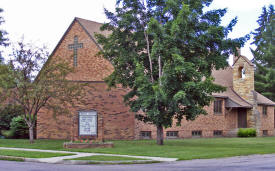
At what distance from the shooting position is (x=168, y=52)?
881 inches

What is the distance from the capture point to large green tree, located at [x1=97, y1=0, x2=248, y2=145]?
71.5 ft

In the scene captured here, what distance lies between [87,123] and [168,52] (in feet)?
23.0

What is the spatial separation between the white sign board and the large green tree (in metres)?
2.59

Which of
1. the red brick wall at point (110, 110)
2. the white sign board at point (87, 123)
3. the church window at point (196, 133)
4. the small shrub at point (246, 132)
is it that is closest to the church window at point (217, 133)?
the small shrub at point (246, 132)

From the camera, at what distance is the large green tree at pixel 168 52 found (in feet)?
71.5

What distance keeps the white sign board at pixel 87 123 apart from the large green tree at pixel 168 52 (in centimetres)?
259

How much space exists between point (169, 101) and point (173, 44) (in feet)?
11.4

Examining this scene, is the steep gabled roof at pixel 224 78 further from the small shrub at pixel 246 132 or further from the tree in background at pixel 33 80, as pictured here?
the tree in background at pixel 33 80

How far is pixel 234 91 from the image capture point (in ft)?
143

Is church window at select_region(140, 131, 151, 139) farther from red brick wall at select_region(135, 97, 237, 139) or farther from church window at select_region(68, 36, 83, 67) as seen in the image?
church window at select_region(68, 36, 83, 67)

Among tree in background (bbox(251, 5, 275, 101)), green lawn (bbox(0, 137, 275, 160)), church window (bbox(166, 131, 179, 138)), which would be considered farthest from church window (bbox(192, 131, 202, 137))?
tree in background (bbox(251, 5, 275, 101))

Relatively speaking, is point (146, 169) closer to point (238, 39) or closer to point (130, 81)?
point (130, 81)

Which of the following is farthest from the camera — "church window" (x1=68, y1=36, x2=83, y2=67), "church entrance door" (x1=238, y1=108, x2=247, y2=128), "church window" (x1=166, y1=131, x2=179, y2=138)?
"church entrance door" (x1=238, y1=108, x2=247, y2=128)

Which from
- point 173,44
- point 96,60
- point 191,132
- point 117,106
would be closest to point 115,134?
point 117,106
